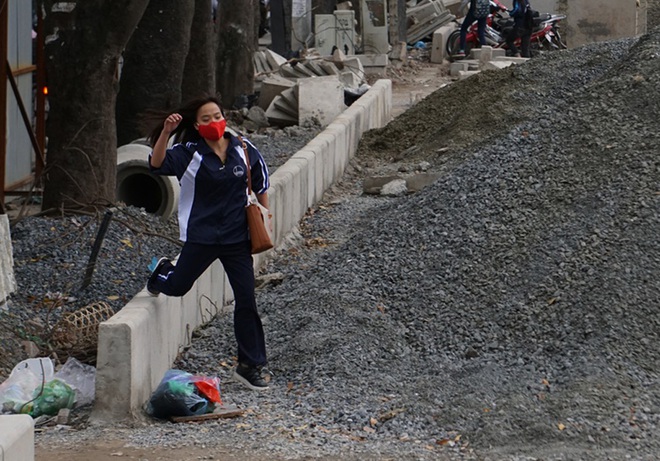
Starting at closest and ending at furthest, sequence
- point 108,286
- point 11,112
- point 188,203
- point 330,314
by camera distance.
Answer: point 188,203
point 330,314
point 108,286
point 11,112

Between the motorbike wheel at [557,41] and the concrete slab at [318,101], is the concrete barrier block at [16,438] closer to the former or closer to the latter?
the concrete slab at [318,101]

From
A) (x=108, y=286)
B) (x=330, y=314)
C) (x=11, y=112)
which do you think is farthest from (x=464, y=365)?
(x=11, y=112)

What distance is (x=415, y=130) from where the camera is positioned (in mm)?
15406

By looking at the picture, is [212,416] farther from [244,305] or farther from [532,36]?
[532,36]

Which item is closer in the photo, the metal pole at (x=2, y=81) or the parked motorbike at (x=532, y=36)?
the metal pole at (x=2, y=81)

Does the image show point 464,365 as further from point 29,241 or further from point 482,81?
point 482,81

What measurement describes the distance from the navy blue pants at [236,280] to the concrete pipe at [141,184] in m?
3.47

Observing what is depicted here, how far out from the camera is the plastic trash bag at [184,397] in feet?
20.8

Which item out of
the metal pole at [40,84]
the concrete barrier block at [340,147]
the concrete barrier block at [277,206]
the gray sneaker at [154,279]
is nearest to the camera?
the gray sneaker at [154,279]

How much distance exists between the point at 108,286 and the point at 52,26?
228 centimetres

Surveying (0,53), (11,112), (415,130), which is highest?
(0,53)

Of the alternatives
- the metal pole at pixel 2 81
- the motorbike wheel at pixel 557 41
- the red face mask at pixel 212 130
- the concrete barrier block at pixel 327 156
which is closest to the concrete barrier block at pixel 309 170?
the concrete barrier block at pixel 327 156

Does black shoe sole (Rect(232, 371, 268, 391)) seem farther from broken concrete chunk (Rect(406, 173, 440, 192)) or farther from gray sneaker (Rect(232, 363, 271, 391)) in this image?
broken concrete chunk (Rect(406, 173, 440, 192))

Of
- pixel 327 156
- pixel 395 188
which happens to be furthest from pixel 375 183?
pixel 327 156
